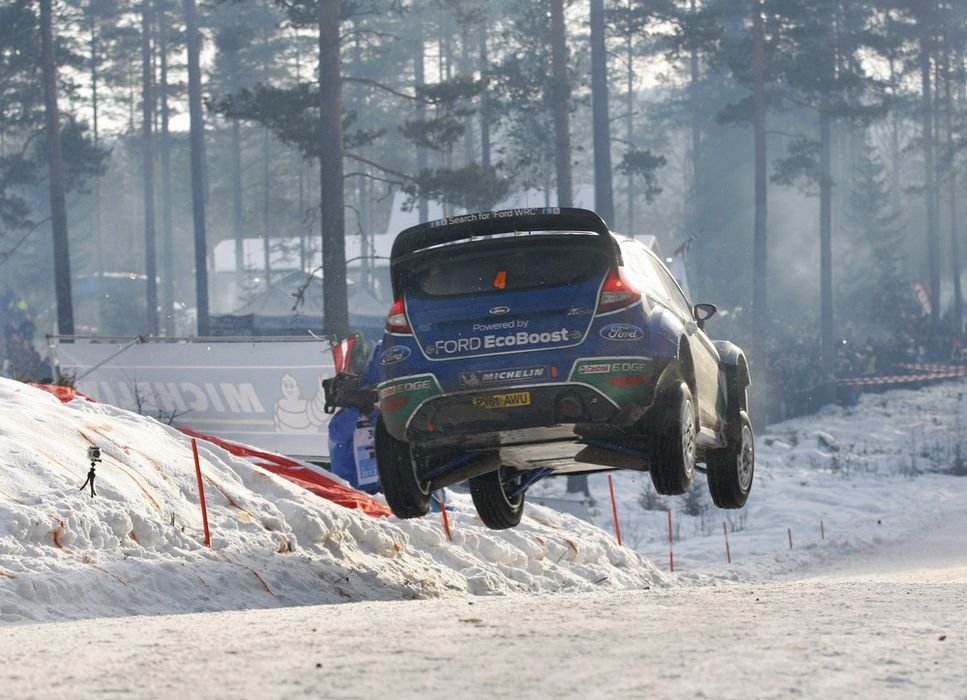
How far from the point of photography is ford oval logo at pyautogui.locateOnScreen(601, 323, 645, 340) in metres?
9.16

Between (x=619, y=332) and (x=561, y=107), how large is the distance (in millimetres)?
22484

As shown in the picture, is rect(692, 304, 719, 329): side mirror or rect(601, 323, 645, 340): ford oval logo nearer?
rect(601, 323, 645, 340): ford oval logo

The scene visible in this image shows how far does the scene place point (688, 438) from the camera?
9.53 m

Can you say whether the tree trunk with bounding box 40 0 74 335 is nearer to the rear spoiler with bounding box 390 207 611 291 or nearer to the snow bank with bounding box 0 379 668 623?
the snow bank with bounding box 0 379 668 623

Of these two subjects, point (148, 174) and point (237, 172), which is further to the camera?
point (237, 172)

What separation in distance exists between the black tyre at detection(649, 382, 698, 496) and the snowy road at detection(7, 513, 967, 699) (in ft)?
2.84

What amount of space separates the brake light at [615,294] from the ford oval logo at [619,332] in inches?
4.3

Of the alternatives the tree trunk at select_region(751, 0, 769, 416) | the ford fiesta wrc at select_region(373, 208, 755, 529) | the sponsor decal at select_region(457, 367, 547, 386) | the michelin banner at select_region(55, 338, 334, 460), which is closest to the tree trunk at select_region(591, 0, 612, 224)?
the tree trunk at select_region(751, 0, 769, 416)

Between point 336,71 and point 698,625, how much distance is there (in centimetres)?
1933

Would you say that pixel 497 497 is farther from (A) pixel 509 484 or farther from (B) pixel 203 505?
(B) pixel 203 505

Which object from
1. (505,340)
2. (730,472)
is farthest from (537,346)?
(730,472)

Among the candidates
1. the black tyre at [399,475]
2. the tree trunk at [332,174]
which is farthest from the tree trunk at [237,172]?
the black tyre at [399,475]

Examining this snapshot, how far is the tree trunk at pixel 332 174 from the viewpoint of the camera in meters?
24.1

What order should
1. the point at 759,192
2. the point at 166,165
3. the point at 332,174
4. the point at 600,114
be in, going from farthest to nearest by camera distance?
the point at 166,165, the point at 759,192, the point at 600,114, the point at 332,174
